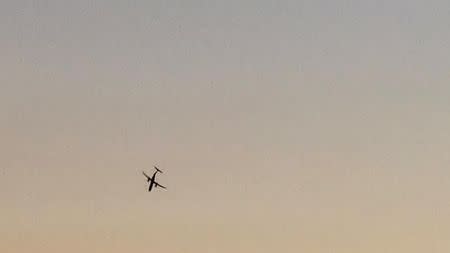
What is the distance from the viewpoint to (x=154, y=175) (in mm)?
36438
